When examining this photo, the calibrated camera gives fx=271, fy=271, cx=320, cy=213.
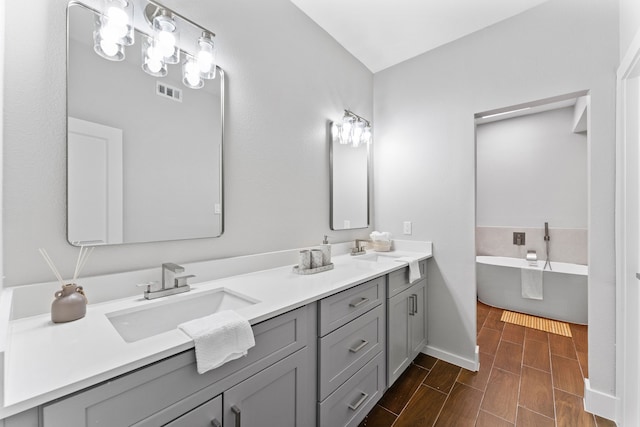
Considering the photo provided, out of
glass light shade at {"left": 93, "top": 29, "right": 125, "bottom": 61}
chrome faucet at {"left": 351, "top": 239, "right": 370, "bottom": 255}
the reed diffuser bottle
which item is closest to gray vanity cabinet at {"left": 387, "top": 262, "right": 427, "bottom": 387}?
chrome faucet at {"left": 351, "top": 239, "right": 370, "bottom": 255}

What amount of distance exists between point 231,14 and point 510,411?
2832mm

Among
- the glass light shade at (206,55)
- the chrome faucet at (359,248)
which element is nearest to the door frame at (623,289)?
the chrome faucet at (359,248)

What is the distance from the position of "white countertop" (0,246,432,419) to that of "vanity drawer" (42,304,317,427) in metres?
0.03

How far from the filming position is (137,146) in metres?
1.18

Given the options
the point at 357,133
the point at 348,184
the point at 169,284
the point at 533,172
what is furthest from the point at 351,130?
the point at 533,172

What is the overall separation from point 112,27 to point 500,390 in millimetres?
2883

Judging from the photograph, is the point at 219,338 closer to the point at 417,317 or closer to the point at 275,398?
the point at 275,398

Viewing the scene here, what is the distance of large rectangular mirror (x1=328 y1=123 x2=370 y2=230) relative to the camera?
2.25 m

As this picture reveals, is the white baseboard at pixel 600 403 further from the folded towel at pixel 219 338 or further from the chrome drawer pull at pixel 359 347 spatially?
the folded towel at pixel 219 338

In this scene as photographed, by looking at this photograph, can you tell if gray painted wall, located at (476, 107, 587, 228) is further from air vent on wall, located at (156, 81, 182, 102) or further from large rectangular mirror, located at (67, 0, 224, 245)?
air vent on wall, located at (156, 81, 182, 102)

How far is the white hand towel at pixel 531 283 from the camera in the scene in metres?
3.01

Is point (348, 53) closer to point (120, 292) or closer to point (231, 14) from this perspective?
point (231, 14)

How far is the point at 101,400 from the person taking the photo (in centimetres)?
63

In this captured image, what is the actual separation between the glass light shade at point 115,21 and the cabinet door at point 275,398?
1.38 m
